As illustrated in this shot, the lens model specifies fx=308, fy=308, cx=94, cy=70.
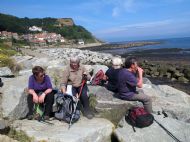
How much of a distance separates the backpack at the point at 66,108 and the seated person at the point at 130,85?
1.23m

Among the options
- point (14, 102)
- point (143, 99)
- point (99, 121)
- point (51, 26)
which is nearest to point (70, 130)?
point (99, 121)

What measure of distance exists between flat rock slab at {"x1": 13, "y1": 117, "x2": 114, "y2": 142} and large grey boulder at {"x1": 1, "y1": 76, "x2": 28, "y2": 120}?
0.25m

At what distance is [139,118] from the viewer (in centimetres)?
679

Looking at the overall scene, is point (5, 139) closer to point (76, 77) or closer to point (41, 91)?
point (41, 91)

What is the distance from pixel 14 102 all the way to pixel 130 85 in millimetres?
2836

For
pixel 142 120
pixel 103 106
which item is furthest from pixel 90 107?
pixel 142 120

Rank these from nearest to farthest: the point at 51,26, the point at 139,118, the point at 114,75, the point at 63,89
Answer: the point at 139,118 < the point at 63,89 < the point at 114,75 < the point at 51,26

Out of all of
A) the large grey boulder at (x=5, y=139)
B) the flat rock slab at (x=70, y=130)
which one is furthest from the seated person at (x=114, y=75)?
the large grey boulder at (x=5, y=139)

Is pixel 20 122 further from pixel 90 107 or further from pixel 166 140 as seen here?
pixel 166 140

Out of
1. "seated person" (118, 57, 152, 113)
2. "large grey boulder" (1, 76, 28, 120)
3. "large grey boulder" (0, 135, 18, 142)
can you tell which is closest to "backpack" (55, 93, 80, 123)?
"large grey boulder" (1, 76, 28, 120)

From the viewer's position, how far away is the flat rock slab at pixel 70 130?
6.27m

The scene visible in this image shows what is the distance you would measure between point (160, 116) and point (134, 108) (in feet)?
2.20

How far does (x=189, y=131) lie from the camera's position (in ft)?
22.5

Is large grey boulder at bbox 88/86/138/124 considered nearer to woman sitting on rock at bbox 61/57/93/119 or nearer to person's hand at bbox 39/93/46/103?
woman sitting on rock at bbox 61/57/93/119
